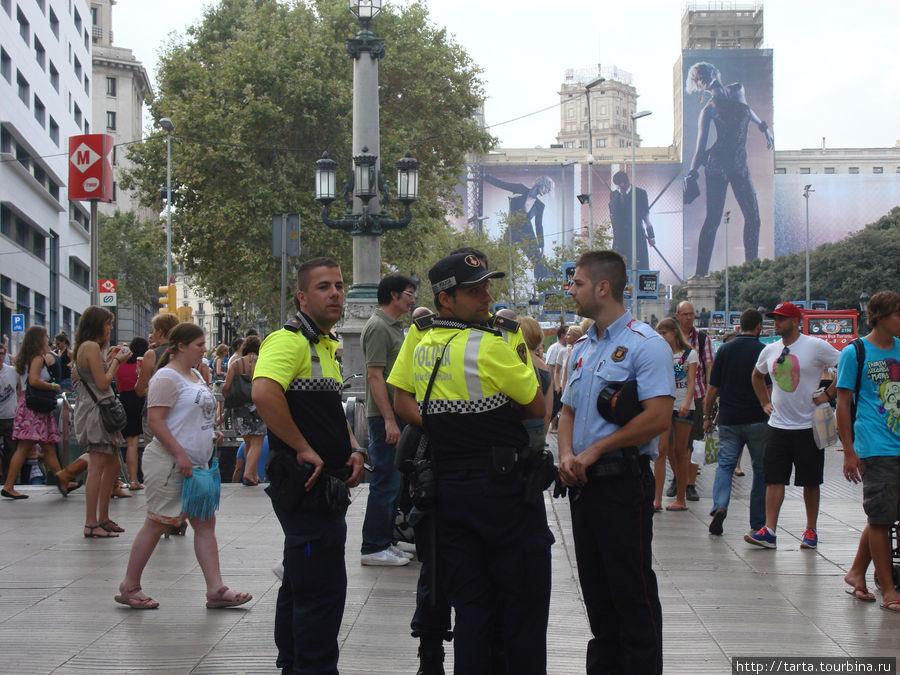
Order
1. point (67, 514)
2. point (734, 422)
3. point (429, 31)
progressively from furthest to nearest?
point (429, 31), point (67, 514), point (734, 422)

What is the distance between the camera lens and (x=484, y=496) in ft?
12.8

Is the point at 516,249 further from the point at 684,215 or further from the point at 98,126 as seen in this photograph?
the point at 684,215

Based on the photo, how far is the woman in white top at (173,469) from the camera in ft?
19.8

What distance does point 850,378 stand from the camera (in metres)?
6.19

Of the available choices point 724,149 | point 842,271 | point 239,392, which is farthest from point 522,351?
point 724,149

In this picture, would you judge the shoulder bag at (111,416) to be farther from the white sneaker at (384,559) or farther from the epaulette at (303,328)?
the epaulette at (303,328)

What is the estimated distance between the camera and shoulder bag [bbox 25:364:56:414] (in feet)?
35.3

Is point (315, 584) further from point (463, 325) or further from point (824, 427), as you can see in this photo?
point (824, 427)

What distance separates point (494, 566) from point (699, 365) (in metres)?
7.50

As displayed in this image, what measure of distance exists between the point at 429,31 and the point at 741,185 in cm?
8896

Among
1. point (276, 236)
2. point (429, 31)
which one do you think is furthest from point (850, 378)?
point (429, 31)

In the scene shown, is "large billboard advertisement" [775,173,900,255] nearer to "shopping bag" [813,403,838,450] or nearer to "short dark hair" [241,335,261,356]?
"short dark hair" [241,335,261,356]

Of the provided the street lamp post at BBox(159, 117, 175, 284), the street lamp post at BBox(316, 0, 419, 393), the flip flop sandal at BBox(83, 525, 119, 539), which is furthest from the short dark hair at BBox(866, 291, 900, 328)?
the street lamp post at BBox(159, 117, 175, 284)

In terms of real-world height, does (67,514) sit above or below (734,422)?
below
